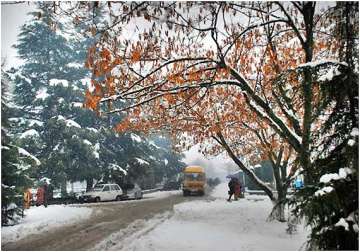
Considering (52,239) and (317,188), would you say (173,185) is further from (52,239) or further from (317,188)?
(317,188)

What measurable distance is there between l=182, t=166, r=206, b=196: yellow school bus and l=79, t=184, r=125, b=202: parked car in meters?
7.04

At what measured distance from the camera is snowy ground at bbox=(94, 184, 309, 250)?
10500 millimetres

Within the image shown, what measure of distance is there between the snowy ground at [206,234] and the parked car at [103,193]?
38.7 feet

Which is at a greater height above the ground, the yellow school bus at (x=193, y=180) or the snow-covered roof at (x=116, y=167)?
the snow-covered roof at (x=116, y=167)

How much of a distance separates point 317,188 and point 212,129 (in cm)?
767

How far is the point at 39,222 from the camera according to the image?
15.7 m

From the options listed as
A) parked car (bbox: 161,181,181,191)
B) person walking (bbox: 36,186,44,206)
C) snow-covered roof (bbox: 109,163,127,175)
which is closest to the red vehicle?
person walking (bbox: 36,186,44,206)

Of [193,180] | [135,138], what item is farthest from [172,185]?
[135,138]

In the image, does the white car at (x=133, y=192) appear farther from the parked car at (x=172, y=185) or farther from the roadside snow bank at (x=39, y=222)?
the roadside snow bank at (x=39, y=222)

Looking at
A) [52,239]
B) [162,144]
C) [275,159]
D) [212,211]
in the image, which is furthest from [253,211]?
[162,144]

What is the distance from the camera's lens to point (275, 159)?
51.8 ft

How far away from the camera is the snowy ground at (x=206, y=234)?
34.4 ft

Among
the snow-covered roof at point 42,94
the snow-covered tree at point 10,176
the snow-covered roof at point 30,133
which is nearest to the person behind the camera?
the snow-covered tree at point 10,176

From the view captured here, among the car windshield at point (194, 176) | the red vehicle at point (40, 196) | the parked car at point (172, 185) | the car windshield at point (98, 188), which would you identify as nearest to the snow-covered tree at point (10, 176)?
the red vehicle at point (40, 196)
